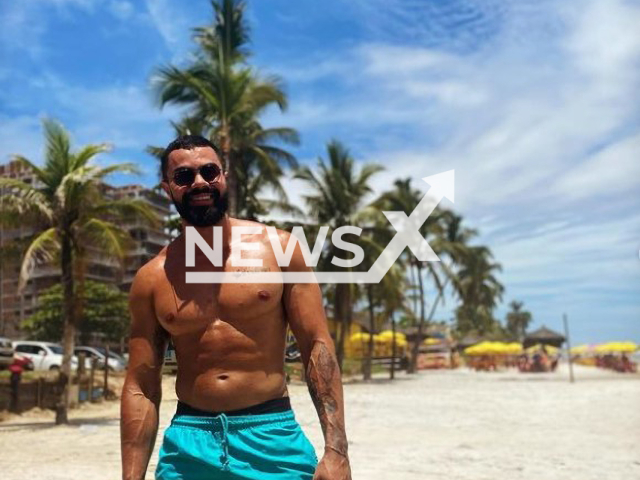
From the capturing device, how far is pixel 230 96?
17062 millimetres

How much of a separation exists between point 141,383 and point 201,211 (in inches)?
23.8

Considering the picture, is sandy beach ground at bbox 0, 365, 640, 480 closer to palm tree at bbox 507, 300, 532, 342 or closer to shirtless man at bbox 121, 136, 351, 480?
shirtless man at bbox 121, 136, 351, 480

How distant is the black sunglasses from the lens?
2.43 meters

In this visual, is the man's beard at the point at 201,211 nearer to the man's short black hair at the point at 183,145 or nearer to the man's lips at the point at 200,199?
the man's lips at the point at 200,199

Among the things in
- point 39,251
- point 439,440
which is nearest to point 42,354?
point 39,251

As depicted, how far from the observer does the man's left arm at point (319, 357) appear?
221cm

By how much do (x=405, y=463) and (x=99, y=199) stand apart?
7.49 meters

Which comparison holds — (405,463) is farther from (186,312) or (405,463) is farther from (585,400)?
(585,400)

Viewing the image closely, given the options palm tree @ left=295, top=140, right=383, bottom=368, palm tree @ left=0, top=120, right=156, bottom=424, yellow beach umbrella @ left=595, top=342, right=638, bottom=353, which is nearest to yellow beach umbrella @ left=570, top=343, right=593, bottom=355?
yellow beach umbrella @ left=595, top=342, right=638, bottom=353

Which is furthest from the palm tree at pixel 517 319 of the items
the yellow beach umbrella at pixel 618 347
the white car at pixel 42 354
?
the white car at pixel 42 354

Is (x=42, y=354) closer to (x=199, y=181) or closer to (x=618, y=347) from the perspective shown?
(x=199, y=181)

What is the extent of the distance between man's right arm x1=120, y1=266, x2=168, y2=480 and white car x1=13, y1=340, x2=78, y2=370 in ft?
70.8

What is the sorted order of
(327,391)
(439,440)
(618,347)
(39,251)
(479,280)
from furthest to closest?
(479,280), (618,347), (39,251), (439,440), (327,391)

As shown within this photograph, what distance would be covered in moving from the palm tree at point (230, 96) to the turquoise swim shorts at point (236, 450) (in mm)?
13434
